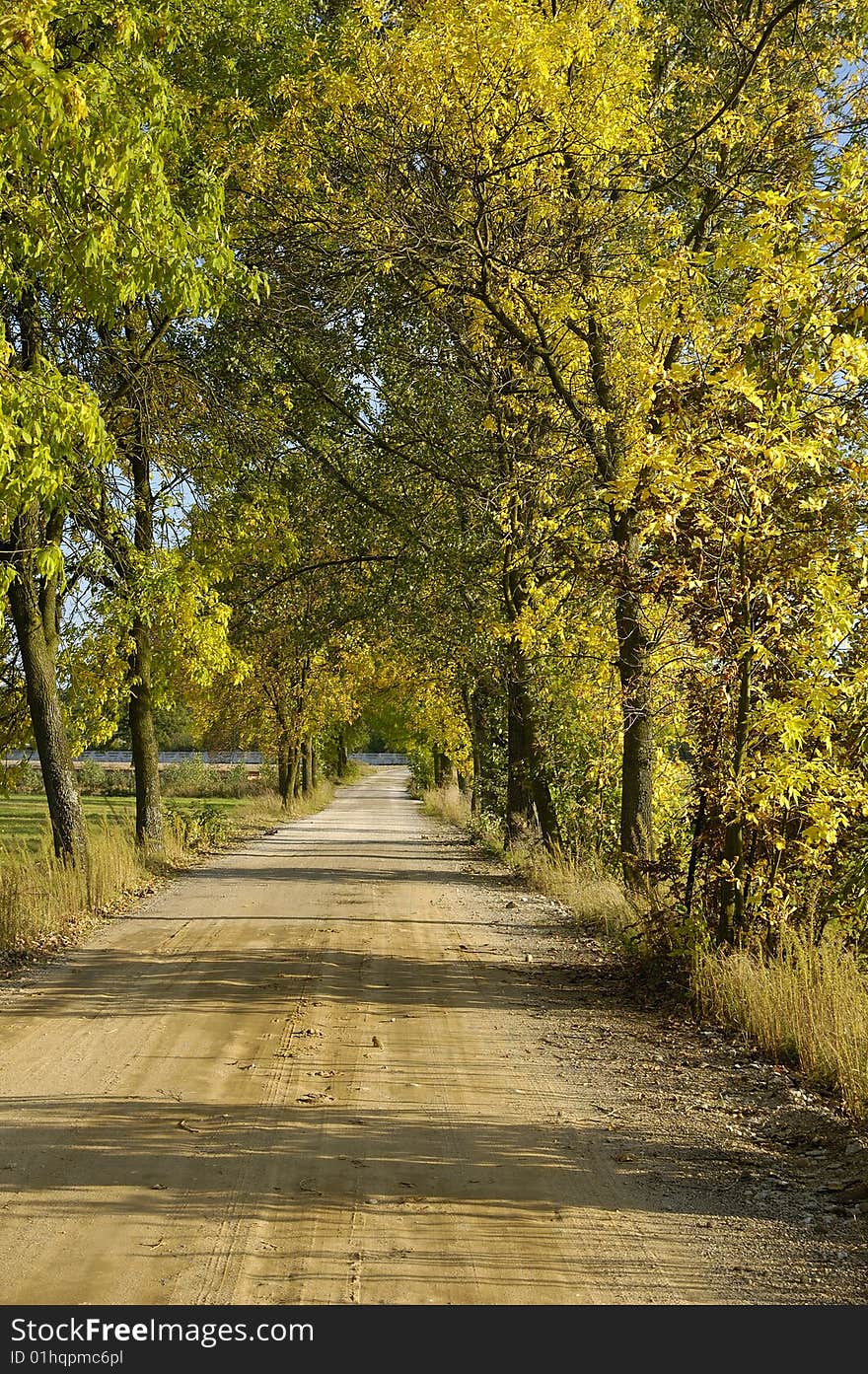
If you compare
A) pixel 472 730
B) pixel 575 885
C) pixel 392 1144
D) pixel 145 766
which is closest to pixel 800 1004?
pixel 392 1144

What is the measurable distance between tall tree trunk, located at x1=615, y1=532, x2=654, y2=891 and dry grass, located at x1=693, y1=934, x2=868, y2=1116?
2210 millimetres

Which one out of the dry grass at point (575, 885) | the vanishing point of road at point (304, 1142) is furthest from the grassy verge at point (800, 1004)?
the dry grass at point (575, 885)

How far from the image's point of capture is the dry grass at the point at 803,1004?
7383 mm

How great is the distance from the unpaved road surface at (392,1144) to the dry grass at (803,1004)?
0.88 ft

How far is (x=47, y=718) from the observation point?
621 inches

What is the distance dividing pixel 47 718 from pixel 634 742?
7027 mm

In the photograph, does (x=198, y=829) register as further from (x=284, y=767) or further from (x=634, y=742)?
(x=284, y=767)

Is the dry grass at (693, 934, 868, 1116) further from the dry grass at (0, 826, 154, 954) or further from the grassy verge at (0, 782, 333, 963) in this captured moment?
the dry grass at (0, 826, 154, 954)

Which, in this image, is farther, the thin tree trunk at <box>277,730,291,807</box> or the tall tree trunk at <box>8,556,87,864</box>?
the thin tree trunk at <box>277,730,291,807</box>

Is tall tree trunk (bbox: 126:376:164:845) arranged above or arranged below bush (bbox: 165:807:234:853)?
above

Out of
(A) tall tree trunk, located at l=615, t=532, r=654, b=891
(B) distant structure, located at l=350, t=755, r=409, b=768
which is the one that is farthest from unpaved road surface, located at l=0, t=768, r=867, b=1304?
(B) distant structure, located at l=350, t=755, r=409, b=768

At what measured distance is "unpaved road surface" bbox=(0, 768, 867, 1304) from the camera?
16.0ft

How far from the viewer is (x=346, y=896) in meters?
17.3

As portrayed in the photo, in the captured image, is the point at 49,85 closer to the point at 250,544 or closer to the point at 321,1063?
the point at 321,1063
